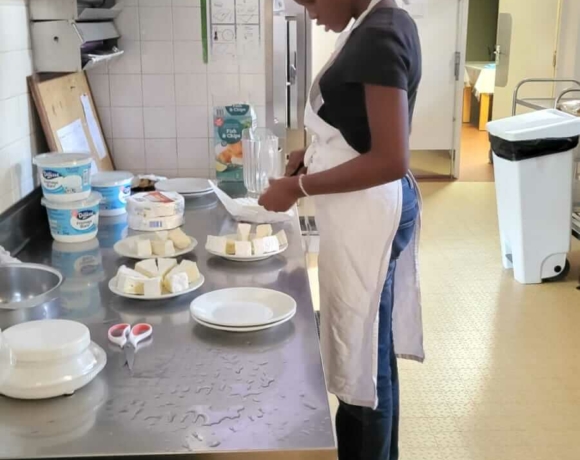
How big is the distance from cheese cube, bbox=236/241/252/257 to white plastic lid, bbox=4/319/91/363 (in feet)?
1.84

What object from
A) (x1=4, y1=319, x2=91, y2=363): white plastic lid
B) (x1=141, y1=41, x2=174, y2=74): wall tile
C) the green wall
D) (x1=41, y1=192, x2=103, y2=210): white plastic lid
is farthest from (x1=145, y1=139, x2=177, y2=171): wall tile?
the green wall

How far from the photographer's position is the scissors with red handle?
1210 mm

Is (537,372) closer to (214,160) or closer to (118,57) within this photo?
(214,160)

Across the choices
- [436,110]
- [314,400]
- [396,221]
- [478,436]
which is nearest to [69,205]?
[396,221]

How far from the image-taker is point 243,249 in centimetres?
164

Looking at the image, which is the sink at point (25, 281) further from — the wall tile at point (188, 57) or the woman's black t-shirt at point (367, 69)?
the wall tile at point (188, 57)

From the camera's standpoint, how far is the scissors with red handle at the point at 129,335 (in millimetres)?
1210

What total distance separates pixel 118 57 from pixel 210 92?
0.32 m

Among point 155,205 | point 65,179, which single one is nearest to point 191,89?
point 155,205

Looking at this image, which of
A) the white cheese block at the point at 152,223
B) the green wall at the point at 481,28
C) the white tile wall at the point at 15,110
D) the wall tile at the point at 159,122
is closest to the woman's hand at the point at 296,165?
the white cheese block at the point at 152,223

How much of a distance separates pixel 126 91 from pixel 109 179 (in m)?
0.48

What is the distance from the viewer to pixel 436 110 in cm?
601

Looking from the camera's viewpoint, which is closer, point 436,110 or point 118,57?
point 118,57

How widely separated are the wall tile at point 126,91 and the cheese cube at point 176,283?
119cm
